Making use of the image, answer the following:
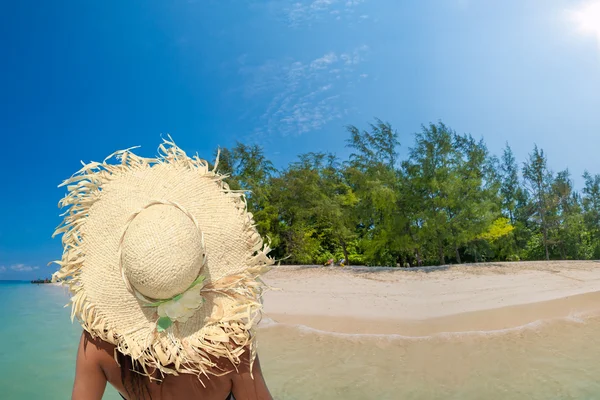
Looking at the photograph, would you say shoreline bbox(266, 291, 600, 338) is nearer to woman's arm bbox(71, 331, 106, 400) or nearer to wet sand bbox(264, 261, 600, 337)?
wet sand bbox(264, 261, 600, 337)

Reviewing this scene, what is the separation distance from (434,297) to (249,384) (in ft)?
32.4

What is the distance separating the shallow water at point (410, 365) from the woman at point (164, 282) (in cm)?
398

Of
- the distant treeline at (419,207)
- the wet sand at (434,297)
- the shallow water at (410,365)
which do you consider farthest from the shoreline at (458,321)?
the distant treeline at (419,207)

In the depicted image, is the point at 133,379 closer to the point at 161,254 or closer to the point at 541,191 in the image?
the point at 161,254

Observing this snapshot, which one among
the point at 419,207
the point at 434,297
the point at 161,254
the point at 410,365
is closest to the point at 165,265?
the point at 161,254

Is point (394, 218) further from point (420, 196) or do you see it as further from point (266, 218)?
point (266, 218)

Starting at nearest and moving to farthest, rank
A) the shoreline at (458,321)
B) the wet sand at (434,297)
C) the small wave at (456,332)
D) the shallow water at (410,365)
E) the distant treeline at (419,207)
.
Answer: the shallow water at (410,365)
the small wave at (456,332)
the shoreline at (458,321)
the wet sand at (434,297)
the distant treeline at (419,207)

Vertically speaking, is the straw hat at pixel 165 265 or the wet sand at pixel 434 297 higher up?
the straw hat at pixel 165 265

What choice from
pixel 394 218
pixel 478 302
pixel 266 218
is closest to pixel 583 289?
pixel 478 302

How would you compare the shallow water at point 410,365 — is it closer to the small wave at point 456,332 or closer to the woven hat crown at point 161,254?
the small wave at point 456,332

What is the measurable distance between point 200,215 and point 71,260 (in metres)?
0.45

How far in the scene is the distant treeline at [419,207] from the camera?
1538 cm

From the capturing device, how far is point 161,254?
105 cm

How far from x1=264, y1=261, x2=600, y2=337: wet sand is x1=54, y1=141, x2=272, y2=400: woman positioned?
22.9 feet
